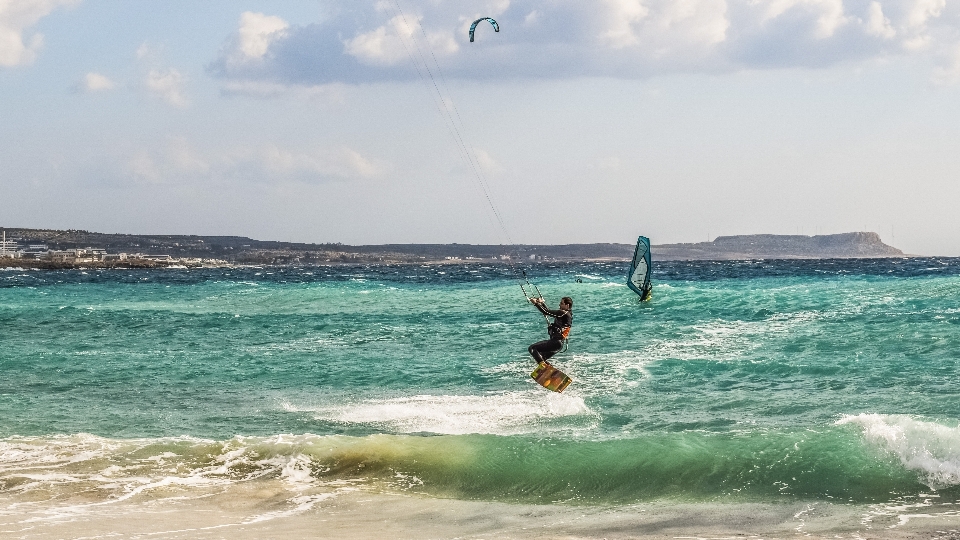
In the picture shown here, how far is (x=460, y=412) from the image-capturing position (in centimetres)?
1220

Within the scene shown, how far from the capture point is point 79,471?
914 cm

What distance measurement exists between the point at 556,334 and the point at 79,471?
5428 mm

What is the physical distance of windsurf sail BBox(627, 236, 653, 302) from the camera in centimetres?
2002

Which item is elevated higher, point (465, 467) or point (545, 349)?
point (545, 349)

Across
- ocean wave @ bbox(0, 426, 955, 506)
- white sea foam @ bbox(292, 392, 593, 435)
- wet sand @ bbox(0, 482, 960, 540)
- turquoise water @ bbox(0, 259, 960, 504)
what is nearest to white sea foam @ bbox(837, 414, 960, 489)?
turquoise water @ bbox(0, 259, 960, 504)

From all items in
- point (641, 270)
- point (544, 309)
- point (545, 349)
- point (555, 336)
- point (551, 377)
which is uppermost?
point (641, 270)

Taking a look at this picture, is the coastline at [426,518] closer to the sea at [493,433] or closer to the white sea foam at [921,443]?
the sea at [493,433]

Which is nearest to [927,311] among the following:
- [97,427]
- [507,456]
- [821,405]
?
[821,405]

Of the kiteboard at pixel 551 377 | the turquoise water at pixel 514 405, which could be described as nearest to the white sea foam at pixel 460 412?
the turquoise water at pixel 514 405

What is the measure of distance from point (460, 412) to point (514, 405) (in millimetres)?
847

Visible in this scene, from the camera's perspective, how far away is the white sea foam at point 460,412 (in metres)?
11.3

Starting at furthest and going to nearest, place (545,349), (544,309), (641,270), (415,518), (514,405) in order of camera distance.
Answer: (641,270)
(514,405)
(545,349)
(544,309)
(415,518)

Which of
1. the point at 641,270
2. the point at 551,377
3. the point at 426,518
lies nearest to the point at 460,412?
the point at 551,377

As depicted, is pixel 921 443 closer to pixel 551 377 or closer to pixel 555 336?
pixel 555 336
